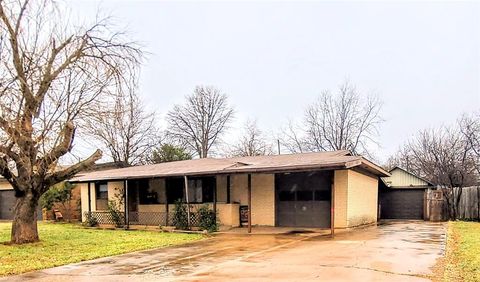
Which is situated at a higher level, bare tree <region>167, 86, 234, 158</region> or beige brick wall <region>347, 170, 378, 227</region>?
bare tree <region>167, 86, 234, 158</region>

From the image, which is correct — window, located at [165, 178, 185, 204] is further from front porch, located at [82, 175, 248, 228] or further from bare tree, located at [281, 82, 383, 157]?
bare tree, located at [281, 82, 383, 157]

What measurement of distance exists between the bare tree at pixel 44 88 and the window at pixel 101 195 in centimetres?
930

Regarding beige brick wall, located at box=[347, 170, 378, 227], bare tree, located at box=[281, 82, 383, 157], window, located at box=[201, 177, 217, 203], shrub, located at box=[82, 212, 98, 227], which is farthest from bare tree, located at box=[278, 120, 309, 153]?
shrub, located at box=[82, 212, 98, 227]

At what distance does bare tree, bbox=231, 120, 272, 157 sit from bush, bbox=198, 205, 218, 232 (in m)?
28.5

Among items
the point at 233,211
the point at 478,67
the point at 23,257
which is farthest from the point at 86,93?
the point at 478,67

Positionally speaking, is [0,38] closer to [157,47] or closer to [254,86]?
[157,47]

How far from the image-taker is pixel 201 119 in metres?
41.8

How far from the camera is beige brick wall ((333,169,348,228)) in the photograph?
1565 cm

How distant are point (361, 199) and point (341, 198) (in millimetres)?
2165

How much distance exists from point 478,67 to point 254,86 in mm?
14587

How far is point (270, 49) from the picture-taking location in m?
19.7

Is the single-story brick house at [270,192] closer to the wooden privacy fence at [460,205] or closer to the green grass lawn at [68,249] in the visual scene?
the green grass lawn at [68,249]

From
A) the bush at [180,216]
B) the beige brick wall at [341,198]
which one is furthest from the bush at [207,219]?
the beige brick wall at [341,198]

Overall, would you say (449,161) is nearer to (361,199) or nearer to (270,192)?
(361,199)
